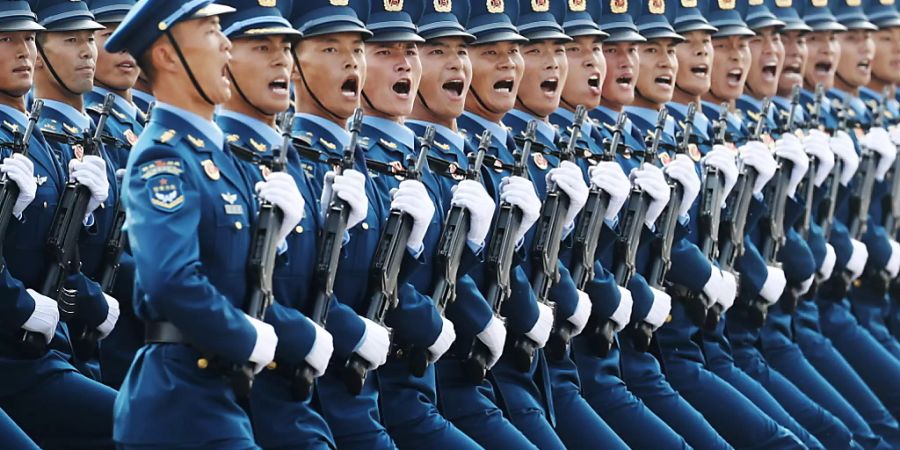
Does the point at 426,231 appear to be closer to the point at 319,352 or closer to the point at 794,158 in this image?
the point at 319,352

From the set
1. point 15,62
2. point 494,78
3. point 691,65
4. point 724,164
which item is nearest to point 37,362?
point 15,62

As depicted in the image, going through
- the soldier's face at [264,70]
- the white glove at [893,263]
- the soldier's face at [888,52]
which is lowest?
the white glove at [893,263]

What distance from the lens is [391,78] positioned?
9734 mm

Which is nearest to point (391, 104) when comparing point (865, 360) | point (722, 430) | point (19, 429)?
point (19, 429)

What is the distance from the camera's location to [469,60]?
1053cm

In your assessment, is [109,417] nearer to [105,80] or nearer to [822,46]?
[105,80]

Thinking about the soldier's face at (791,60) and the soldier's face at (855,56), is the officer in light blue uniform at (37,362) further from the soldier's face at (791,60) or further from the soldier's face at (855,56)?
the soldier's face at (855,56)

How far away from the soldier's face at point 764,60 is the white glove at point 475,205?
188 inches

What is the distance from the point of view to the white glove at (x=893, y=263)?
571 inches

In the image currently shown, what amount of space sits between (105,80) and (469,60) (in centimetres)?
180

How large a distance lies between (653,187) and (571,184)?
886mm

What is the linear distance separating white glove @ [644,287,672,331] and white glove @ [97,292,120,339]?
2.87m

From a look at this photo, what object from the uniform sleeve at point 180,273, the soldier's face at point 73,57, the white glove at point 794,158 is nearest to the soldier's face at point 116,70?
the soldier's face at point 73,57

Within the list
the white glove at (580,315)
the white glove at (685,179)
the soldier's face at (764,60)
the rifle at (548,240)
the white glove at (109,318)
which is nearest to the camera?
the white glove at (109,318)
